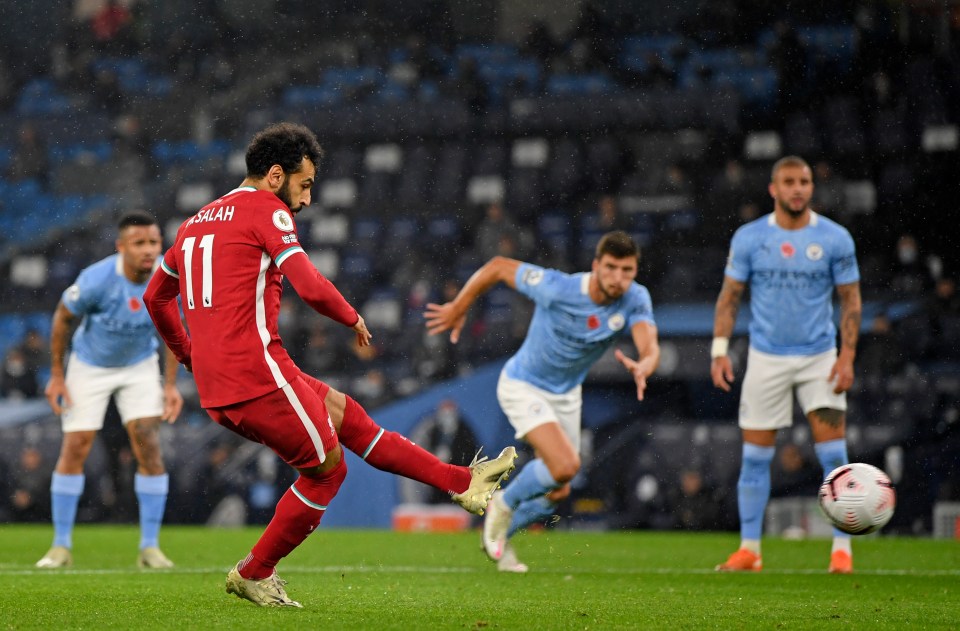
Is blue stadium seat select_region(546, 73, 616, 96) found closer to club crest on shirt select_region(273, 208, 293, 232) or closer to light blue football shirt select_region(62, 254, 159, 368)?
light blue football shirt select_region(62, 254, 159, 368)

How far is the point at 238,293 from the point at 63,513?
158 inches

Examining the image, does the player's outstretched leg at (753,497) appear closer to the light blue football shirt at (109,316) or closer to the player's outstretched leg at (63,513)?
the light blue football shirt at (109,316)

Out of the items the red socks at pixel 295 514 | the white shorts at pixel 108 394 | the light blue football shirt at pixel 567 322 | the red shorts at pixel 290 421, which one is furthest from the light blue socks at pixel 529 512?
the red shorts at pixel 290 421

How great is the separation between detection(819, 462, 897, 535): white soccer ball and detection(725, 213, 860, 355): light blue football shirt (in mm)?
1598

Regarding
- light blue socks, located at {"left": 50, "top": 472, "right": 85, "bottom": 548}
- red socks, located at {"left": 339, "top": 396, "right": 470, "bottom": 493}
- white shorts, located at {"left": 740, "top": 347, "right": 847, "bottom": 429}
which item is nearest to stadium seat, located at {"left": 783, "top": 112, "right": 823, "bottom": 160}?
white shorts, located at {"left": 740, "top": 347, "right": 847, "bottom": 429}

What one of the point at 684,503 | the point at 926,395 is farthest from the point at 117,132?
the point at 926,395

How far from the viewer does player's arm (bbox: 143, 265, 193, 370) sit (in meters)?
5.11

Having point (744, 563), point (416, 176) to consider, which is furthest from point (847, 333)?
point (416, 176)

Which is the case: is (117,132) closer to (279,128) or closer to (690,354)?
(690,354)

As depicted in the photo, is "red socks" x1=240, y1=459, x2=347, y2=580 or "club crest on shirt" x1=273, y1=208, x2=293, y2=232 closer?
"club crest on shirt" x1=273, y1=208, x2=293, y2=232

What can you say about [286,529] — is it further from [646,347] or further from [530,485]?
[646,347]

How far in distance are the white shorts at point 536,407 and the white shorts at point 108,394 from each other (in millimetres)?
2248

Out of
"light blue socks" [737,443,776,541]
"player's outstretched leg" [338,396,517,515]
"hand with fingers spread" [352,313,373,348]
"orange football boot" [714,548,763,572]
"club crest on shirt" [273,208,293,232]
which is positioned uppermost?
"club crest on shirt" [273,208,293,232]

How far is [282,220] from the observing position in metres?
4.70
